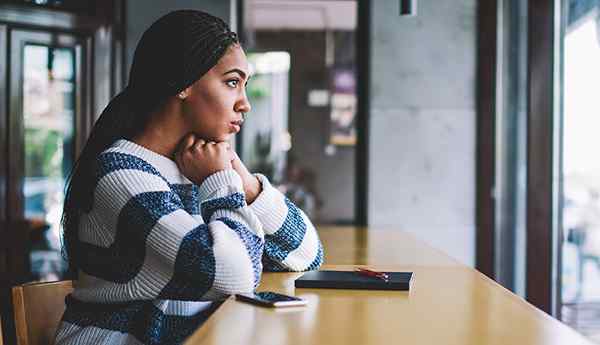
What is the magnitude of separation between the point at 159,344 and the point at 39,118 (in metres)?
2.72

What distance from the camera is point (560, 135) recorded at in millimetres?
3389

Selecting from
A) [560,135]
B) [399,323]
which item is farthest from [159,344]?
[560,135]

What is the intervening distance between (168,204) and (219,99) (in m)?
0.29

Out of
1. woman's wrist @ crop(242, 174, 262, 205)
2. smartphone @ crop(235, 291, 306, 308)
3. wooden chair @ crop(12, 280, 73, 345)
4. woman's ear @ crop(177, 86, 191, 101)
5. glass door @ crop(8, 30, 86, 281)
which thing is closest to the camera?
smartphone @ crop(235, 291, 306, 308)

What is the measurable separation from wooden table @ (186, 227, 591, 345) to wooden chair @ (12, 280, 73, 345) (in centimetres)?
43

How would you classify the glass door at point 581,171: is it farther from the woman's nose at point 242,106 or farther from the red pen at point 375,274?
the woman's nose at point 242,106

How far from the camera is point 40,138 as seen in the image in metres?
3.87

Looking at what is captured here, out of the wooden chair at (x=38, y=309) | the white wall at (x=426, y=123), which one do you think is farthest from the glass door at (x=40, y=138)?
the wooden chair at (x=38, y=309)

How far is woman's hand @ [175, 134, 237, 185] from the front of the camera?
1.59 metres

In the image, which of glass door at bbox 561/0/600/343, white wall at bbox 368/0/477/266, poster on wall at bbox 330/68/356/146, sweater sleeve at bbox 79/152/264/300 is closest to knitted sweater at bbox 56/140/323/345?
sweater sleeve at bbox 79/152/264/300

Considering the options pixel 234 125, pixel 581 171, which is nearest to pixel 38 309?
pixel 234 125

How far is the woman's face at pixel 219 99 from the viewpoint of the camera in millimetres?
1616

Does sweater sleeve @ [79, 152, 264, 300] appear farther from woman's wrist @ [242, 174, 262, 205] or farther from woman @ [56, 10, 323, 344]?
woman's wrist @ [242, 174, 262, 205]

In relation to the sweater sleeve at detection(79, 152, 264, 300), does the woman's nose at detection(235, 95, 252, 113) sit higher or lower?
higher
